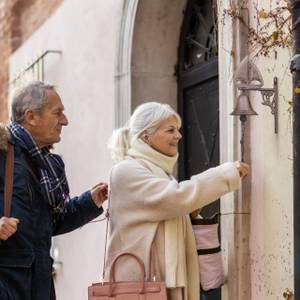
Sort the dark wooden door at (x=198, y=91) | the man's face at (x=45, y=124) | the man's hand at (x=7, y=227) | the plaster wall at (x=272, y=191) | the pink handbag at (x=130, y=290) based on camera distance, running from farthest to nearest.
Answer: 1. the dark wooden door at (x=198, y=91)
2. the plaster wall at (x=272, y=191)
3. the man's face at (x=45, y=124)
4. the pink handbag at (x=130, y=290)
5. the man's hand at (x=7, y=227)

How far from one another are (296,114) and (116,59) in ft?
14.6

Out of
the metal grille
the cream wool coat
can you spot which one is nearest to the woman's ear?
the cream wool coat

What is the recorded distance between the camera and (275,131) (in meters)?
5.42

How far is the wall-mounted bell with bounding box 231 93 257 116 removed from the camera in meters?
5.39

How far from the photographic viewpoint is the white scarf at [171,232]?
4977 mm

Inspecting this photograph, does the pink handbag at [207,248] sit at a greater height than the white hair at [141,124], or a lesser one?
lesser

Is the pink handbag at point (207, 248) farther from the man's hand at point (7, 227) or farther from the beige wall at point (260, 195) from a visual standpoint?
the man's hand at point (7, 227)

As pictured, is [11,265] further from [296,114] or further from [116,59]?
[116,59]

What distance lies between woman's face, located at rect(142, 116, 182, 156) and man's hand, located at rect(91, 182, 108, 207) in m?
0.36

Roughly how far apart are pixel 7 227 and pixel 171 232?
3.03ft

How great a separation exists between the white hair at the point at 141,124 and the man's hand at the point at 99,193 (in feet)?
0.58

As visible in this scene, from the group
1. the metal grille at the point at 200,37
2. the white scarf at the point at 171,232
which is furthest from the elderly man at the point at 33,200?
the metal grille at the point at 200,37

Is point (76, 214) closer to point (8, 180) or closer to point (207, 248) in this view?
point (8, 180)

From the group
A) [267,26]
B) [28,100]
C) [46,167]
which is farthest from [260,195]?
[28,100]
